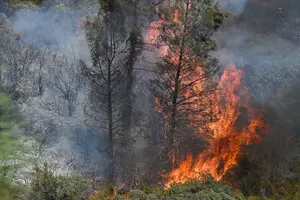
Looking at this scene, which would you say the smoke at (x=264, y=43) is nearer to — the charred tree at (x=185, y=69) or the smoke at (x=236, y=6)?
the smoke at (x=236, y=6)

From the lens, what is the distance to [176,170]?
42.2 ft

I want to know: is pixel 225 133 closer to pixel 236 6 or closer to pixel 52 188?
pixel 52 188

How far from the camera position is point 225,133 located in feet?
46.1

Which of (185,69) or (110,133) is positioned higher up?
(185,69)

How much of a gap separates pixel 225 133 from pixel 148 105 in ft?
14.2

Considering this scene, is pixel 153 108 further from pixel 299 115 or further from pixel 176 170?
pixel 299 115

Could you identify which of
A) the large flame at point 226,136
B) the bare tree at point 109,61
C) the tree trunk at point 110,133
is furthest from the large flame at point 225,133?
the tree trunk at point 110,133

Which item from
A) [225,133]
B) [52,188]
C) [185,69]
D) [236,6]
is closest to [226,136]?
[225,133]

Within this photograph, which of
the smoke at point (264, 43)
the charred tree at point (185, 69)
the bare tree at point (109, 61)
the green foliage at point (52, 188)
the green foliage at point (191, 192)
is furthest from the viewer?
the smoke at point (264, 43)

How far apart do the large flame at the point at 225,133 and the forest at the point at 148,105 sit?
0.06 meters

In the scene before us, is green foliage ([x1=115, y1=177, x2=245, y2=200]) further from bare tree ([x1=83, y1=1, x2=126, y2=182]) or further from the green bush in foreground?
bare tree ([x1=83, y1=1, x2=126, y2=182])

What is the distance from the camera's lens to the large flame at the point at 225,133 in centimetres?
1237

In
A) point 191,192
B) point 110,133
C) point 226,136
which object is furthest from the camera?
point 226,136

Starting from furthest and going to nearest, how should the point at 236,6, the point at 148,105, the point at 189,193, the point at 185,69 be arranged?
the point at 236,6 < the point at 148,105 < the point at 185,69 < the point at 189,193
